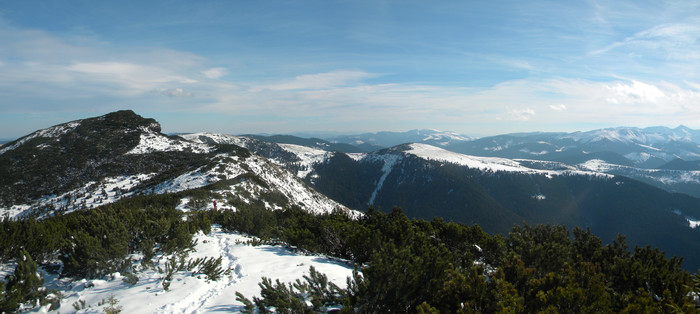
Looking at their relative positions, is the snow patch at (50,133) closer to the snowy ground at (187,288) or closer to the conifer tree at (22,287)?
the snowy ground at (187,288)

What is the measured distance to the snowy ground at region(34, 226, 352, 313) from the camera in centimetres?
899

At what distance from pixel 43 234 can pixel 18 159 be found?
17994 cm

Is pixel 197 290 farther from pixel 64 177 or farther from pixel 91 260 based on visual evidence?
pixel 64 177

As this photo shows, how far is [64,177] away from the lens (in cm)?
12100

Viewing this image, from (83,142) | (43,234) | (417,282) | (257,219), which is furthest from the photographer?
(83,142)

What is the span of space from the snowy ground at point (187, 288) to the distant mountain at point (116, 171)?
2353 inches

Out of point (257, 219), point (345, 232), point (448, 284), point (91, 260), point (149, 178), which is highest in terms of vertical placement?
point (448, 284)

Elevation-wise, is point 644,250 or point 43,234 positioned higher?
point 43,234

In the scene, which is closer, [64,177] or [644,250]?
[644,250]

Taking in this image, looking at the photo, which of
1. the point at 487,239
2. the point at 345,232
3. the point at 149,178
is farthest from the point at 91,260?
the point at 149,178

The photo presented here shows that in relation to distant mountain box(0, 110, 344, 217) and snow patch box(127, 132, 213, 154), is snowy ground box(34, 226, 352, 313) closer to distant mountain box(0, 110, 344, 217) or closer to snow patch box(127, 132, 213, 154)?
distant mountain box(0, 110, 344, 217)

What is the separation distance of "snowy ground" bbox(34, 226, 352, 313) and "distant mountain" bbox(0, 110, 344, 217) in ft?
196

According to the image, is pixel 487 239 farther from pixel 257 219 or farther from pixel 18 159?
pixel 18 159

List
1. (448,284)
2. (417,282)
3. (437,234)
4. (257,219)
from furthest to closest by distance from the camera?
(257,219)
(437,234)
(417,282)
(448,284)
